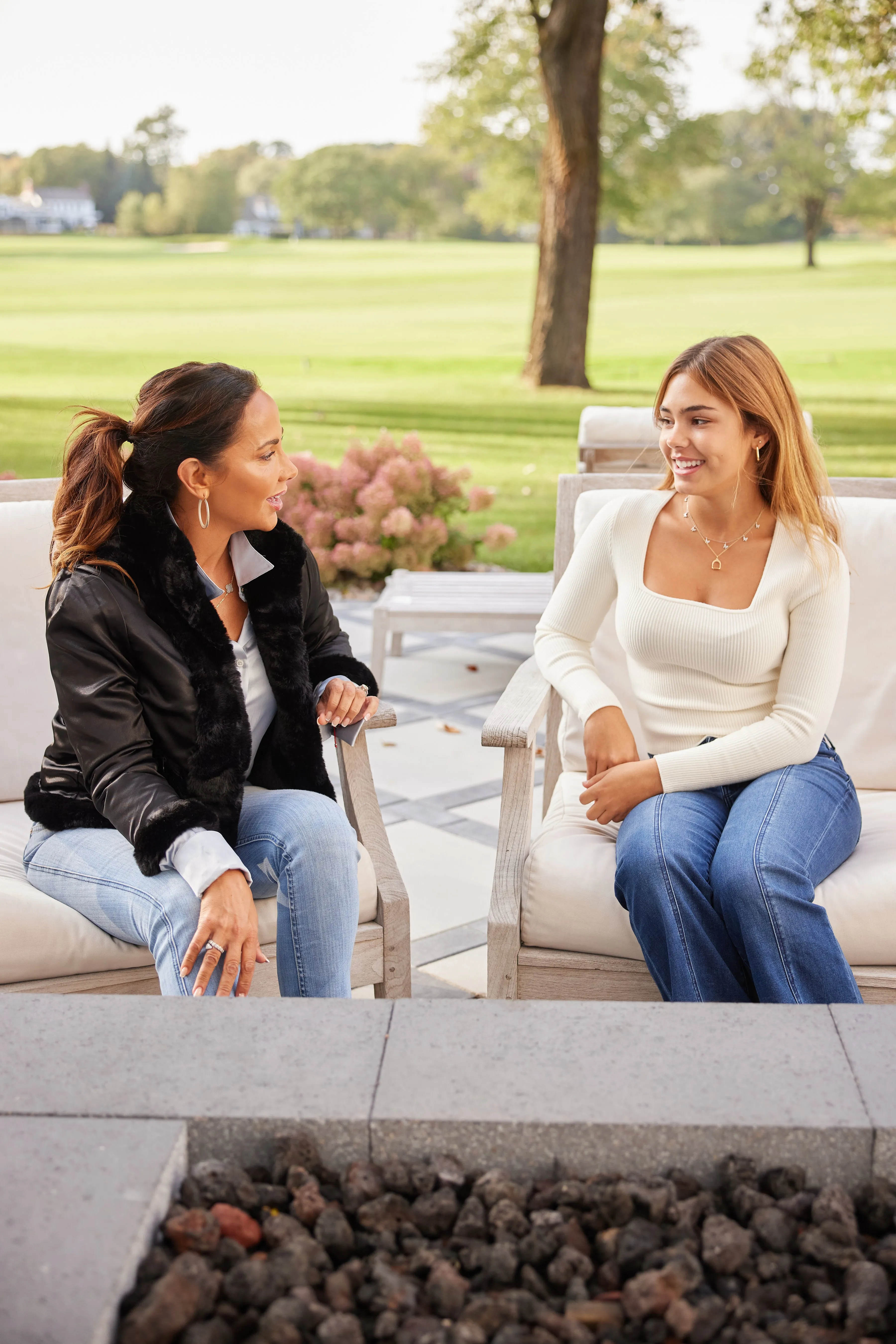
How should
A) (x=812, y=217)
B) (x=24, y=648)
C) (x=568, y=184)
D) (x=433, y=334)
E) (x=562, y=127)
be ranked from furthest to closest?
(x=812, y=217) → (x=433, y=334) → (x=568, y=184) → (x=562, y=127) → (x=24, y=648)

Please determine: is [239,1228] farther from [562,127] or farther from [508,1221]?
[562,127]

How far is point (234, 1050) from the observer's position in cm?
133

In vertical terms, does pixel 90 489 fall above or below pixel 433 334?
above

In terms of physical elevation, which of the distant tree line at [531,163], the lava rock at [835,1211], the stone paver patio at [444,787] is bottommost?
the stone paver patio at [444,787]

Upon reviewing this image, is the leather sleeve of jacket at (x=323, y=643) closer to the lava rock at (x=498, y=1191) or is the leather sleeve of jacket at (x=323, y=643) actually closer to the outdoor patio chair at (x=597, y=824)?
the outdoor patio chair at (x=597, y=824)

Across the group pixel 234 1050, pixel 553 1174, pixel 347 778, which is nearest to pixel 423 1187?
pixel 553 1174

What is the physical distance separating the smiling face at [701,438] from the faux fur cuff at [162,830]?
0.99m

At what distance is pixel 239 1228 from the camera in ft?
3.71

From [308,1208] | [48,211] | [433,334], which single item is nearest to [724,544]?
[308,1208]

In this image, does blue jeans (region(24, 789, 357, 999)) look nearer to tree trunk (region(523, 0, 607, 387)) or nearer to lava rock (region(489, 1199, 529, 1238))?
lava rock (region(489, 1199, 529, 1238))

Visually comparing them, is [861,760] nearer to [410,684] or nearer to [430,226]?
[410,684]

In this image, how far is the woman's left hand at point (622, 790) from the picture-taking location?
205cm

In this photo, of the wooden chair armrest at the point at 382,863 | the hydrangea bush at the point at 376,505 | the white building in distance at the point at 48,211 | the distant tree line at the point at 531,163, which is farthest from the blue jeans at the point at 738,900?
Answer: the white building in distance at the point at 48,211

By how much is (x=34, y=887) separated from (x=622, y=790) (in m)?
0.95
